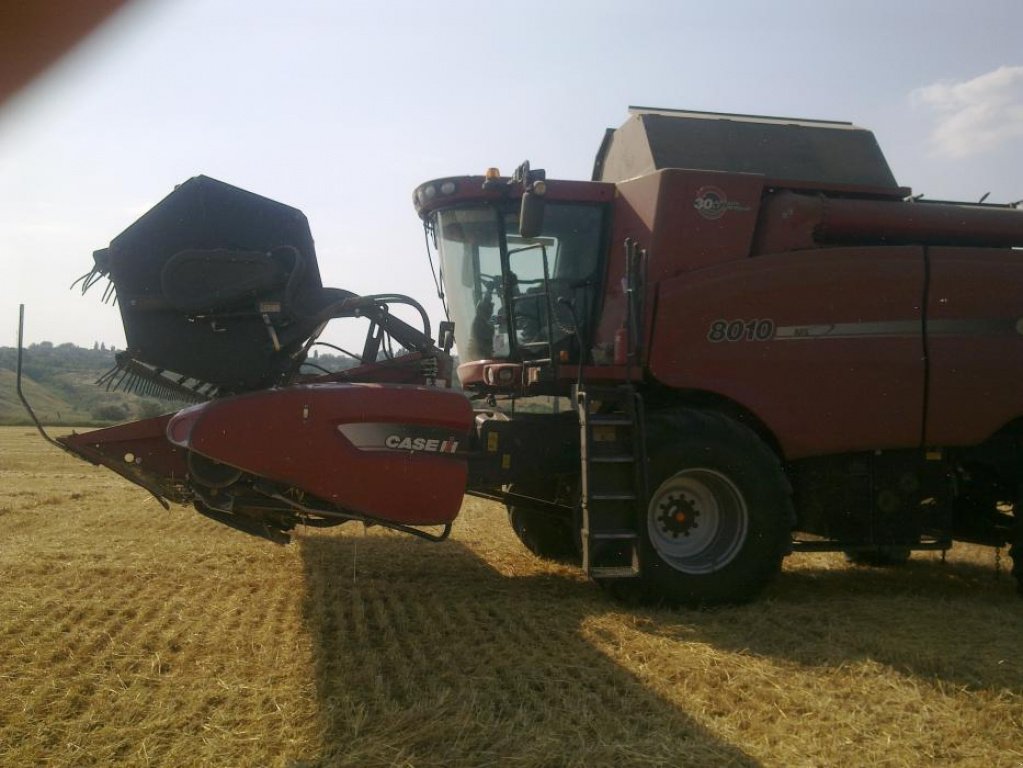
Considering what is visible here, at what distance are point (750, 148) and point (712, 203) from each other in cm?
78

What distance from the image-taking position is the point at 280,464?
487 centimetres

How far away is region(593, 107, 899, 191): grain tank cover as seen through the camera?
601 centimetres

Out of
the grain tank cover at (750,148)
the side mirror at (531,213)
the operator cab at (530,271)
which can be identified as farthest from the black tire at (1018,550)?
the side mirror at (531,213)

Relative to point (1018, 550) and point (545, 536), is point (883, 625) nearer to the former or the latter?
point (1018, 550)

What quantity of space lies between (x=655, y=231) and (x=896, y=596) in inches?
109

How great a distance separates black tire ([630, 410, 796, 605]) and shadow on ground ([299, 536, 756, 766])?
50 cm

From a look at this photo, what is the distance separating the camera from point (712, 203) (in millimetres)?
5672

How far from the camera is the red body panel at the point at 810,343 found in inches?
221

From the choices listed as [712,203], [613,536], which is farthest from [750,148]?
[613,536]

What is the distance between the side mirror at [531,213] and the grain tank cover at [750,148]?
0.99 m

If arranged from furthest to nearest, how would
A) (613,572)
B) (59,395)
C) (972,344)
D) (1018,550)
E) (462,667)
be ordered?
(59,395)
(1018,550)
(972,344)
(613,572)
(462,667)

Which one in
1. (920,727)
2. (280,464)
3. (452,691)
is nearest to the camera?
(920,727)

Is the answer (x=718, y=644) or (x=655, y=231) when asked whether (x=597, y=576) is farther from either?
(x=655, y=231)

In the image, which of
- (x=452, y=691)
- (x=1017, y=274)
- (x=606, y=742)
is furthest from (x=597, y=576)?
(x=1017, y=274)
